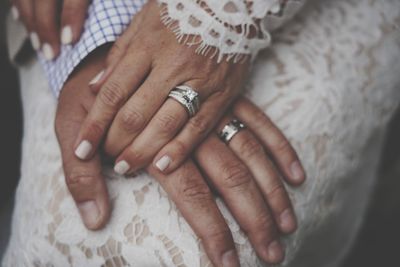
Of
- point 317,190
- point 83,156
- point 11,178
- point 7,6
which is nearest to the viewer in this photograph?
point 83,156

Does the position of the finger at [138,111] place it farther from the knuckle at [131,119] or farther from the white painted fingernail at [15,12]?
the white painted fingernail at [15,12]

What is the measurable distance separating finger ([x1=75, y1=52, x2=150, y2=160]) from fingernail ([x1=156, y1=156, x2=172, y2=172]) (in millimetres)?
98

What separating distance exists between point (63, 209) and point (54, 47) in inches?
11.8

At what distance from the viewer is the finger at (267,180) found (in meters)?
0.75

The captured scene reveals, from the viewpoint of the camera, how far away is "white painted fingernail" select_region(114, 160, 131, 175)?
2.30 feet

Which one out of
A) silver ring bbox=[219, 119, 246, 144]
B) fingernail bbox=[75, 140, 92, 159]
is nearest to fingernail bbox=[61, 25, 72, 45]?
fingernail bbox=[75, 140, 92, 159]

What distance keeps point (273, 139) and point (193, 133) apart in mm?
147

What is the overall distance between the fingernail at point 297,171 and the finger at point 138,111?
21cm

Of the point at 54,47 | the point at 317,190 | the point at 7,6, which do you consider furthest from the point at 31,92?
the point at 317,190

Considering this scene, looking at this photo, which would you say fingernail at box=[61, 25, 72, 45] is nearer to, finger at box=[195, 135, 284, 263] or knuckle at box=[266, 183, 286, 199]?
finger at box=[195, 135, 284, 263]

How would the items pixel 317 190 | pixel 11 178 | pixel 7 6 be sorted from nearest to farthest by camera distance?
pixel 317 190, pixel 7 6, pixel 11 178

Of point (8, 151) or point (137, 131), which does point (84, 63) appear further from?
point (8, 151)

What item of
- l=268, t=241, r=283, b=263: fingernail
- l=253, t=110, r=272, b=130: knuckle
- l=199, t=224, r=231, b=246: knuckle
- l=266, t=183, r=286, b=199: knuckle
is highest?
l=253, t=110, r=272, b=130: knuckle

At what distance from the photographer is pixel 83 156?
0.71 meters
